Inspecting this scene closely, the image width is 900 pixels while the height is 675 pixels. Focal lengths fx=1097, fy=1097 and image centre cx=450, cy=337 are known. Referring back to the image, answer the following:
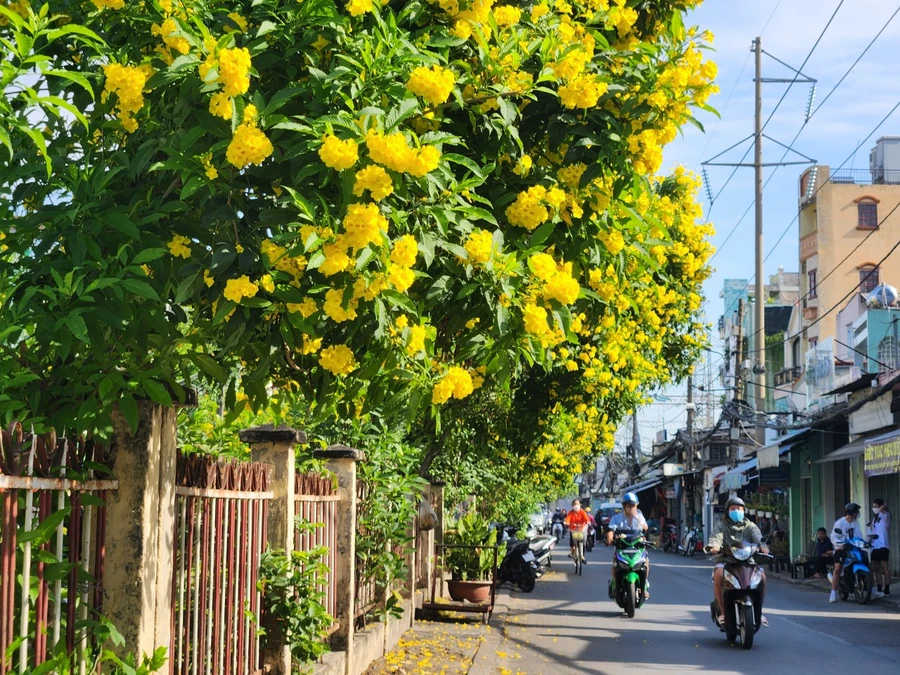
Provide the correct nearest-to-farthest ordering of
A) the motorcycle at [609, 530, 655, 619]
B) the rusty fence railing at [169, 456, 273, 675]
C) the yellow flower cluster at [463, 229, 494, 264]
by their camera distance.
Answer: the yellow flower cluster at [463, 229, 494, 264]
the rusty fence railing at [169, 456, 273, 675]
the motorcycle at [609, 530, 655, 619]

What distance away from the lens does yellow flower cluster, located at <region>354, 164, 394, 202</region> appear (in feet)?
11.7

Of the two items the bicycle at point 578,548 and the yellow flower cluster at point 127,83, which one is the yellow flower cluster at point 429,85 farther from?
the bicycle at point 578,548

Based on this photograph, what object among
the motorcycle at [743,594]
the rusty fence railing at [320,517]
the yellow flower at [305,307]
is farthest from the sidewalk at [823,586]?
the yellow flower at [305,307]

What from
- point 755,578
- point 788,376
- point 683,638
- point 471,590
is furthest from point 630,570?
point 788,376

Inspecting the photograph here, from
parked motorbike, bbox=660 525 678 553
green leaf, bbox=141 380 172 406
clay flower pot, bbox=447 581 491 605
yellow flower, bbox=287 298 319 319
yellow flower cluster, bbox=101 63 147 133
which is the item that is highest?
yellow flower cluster, bbox=101 63 147 133

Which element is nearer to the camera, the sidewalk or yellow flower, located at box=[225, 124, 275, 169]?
yellow flower, located at box=[225, 124, 275, 169]

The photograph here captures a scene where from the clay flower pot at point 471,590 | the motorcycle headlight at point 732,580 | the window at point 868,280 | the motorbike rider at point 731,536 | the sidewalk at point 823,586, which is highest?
the window at point 868,280

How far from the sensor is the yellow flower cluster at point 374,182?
3562 mm

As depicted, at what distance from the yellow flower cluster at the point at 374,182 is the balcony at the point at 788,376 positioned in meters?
45.2

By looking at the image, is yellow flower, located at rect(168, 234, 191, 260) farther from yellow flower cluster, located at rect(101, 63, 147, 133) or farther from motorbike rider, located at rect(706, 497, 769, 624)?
motorbike rider, located at rect(706, 497, 769, 624)

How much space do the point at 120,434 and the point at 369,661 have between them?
574 centimetres

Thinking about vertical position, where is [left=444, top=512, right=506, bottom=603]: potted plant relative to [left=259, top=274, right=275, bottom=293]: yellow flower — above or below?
below

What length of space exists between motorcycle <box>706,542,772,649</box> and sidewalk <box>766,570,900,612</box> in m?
6.45

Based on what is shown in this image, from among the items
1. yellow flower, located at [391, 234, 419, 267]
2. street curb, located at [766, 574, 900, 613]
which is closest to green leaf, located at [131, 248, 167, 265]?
yellow flower, located at [391, 234, 419, 267]
